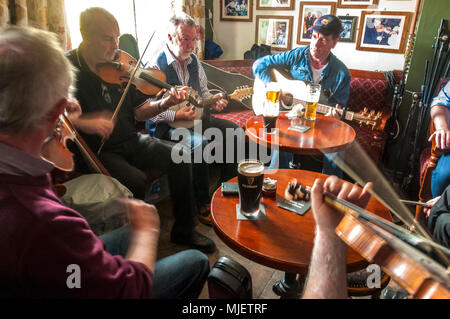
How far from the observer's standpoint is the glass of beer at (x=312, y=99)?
2080 millimetres

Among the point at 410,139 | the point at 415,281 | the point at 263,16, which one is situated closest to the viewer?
the point at 415,281

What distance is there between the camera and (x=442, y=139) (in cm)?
193

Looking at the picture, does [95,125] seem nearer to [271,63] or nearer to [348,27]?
[271,63]

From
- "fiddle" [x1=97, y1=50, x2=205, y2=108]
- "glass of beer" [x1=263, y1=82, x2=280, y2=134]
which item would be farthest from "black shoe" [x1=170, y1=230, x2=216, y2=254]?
"fiddle" [x1=97, y1=50, x2=205, y2=108]

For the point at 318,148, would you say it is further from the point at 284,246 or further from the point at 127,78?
the point at 127,78

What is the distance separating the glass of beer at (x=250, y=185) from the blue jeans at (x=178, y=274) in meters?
0.27

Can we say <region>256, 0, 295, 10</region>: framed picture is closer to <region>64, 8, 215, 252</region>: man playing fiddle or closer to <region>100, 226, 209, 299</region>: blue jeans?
<region>64, 8, 215, 252</region>: man playing fiddle

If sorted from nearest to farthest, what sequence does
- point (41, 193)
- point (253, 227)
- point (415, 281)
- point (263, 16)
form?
point (415, 281) → point (41, 193) → point (253, 227) → point (263, 16)

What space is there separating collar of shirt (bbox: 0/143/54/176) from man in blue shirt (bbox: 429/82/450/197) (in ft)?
7.02

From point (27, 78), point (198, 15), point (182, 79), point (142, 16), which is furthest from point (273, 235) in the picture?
point (198, 15)

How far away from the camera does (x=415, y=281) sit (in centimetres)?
55

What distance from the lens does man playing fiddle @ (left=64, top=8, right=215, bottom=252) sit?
1.83 metres
